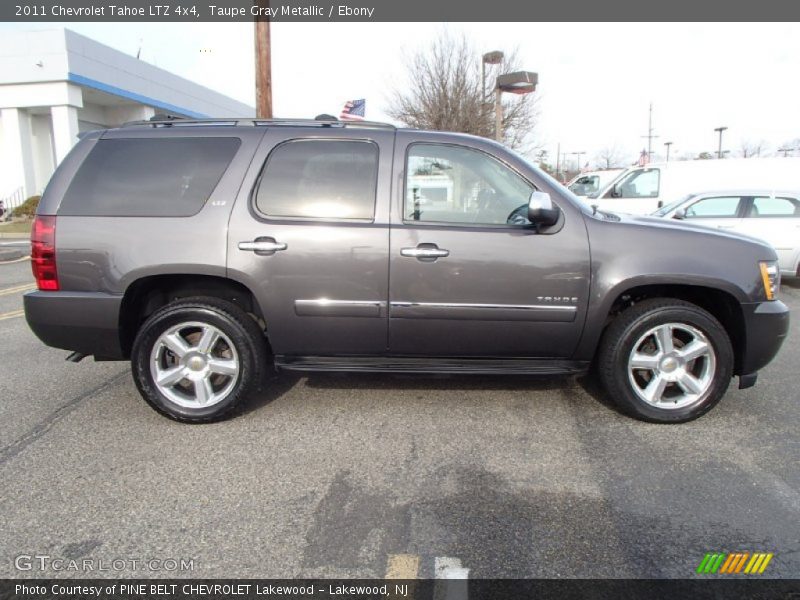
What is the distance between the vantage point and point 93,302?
3412 mm

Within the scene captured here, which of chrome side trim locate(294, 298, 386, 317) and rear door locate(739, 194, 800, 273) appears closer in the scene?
chrome side trim locate(294, 298, 386, 317)

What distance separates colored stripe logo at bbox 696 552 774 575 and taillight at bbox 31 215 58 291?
3928 mm

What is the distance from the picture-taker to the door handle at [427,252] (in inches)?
131

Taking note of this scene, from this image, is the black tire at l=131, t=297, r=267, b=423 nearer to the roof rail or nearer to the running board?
the running board

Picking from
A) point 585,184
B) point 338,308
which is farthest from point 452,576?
point 585,184

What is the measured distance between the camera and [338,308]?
3.42m

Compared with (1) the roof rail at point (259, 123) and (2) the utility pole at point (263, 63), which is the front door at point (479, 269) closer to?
(1) the roof rail at point (259, 123)

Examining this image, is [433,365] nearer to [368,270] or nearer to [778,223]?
[368,270]

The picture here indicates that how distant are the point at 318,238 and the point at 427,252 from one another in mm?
703

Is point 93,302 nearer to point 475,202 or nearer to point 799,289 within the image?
point 475,202

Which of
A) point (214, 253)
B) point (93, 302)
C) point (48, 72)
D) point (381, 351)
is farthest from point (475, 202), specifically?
point (48, 72)

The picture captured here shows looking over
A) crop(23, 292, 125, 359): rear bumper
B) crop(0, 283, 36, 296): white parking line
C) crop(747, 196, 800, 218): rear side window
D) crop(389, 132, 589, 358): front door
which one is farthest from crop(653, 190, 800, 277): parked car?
crop(0, 283, 36, 296): white parking line

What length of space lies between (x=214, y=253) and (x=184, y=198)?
0.44 m

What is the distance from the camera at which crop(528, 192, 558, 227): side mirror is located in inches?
124
